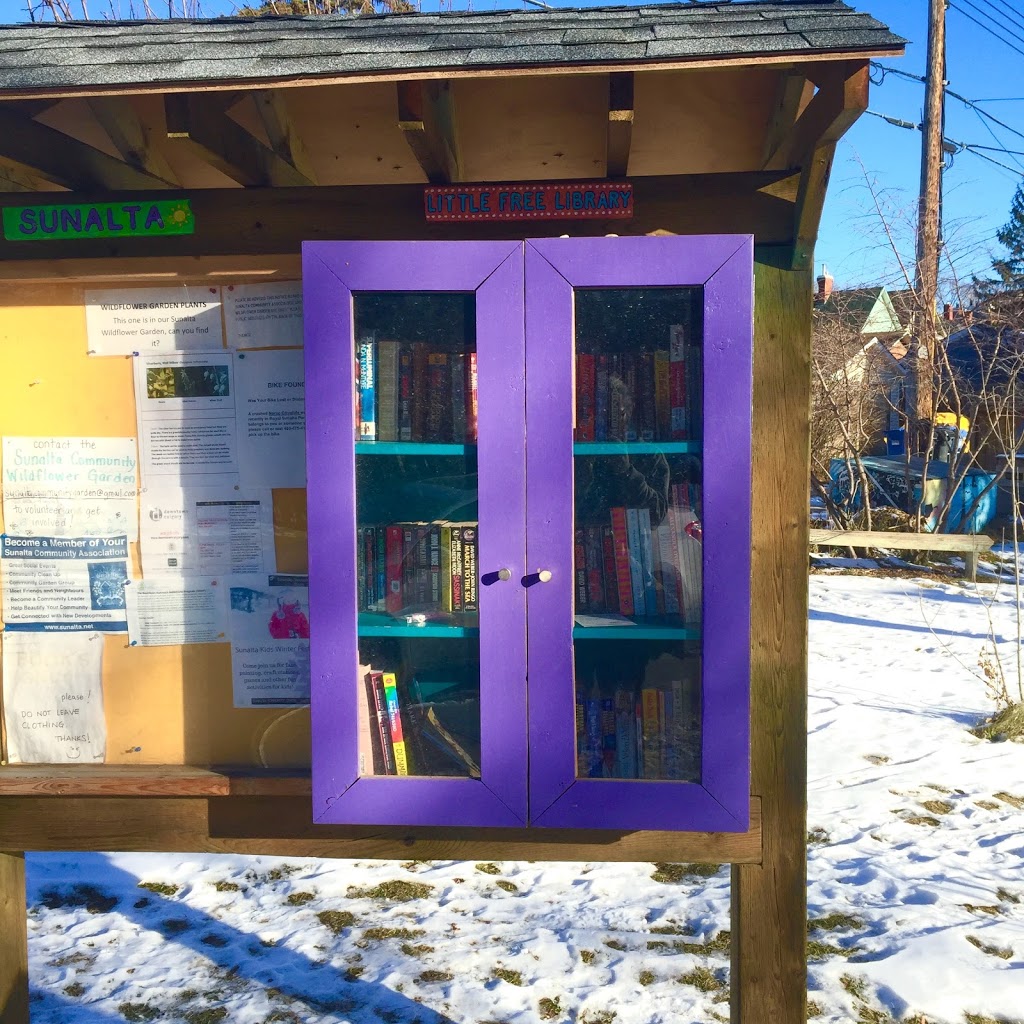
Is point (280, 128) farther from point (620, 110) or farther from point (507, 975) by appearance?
point (507, 975)

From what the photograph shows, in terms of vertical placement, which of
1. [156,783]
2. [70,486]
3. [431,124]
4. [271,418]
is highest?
[431,124]

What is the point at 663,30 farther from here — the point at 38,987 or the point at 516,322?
the point at 38,987

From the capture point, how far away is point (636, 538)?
231 cm

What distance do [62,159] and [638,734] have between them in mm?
2009

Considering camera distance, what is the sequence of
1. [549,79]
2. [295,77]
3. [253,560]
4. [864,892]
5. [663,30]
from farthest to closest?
[864,892]
[253,560]
[549,79]
[663,30]
[295,77]

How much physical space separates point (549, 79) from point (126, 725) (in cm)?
202

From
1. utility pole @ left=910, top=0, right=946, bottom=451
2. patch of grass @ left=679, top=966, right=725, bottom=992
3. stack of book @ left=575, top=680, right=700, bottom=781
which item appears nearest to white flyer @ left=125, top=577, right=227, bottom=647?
stack of book @ left=575, top=680, right=700, bottom=781

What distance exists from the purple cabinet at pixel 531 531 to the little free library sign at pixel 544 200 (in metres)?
0.27

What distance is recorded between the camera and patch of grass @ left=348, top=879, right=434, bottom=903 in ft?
12.0

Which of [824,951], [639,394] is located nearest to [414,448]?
[639,394]

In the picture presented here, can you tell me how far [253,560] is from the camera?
2.58 m

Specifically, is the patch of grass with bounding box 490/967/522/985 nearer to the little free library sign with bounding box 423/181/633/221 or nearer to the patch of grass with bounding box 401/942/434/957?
the patch of grass with bounding box 401/942/434/957

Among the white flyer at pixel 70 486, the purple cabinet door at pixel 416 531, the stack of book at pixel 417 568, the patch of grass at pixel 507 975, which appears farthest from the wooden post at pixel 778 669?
the white flyer at pixel 70 486

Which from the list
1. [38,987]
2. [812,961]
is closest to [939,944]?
[812,961]
